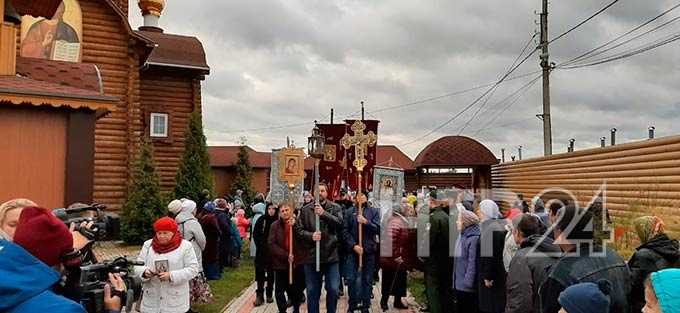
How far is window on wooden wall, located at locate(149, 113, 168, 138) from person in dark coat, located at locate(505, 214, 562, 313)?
20.5m

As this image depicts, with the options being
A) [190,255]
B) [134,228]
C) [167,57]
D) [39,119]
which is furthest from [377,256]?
[167,57]

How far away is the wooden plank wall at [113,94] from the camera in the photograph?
20.1 m

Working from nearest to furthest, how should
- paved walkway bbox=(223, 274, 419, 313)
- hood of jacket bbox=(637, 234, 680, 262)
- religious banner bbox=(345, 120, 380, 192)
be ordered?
hood of jacket bbox=(637, 234, 680, 262) → paved walkway bbox=(223, 274, 419, 313) → religious banner bbox=(345, 120, 380, 192)

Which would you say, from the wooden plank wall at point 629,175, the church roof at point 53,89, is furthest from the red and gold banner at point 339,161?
the wooden plank wall at point 629,175

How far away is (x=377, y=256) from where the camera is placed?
32.5 ft

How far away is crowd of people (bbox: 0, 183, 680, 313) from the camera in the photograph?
9.12 ft

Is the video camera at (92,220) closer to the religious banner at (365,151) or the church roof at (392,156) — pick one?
the religious banner at (365,151)

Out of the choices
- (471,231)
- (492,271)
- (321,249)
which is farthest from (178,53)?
(492,271)

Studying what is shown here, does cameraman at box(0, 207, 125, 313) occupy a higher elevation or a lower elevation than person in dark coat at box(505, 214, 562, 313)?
higher

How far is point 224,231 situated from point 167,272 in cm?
674

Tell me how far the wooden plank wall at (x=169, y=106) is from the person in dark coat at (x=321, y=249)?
1635cm

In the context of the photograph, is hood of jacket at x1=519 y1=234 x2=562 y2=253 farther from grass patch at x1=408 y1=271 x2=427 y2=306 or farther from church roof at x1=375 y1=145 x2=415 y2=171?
church roof at x1=375 y1=145 x2=415 y2=171

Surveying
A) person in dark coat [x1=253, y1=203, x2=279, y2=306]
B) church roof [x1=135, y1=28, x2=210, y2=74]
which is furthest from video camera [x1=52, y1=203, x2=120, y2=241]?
church roof [x1=135, y1=28, x2=210, y2=74]

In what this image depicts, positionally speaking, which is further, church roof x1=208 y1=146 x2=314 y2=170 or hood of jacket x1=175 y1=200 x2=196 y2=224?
church roof x1=208 y1=146 x2=314 y2=170
